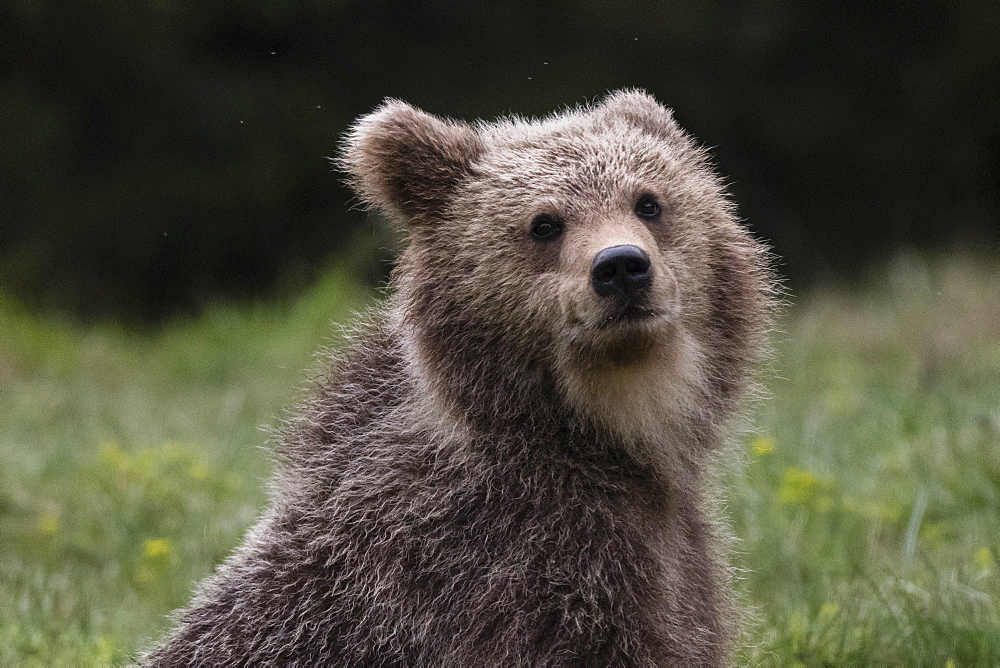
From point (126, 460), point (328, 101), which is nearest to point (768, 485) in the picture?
point (126, 460)

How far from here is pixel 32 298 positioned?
1144cm

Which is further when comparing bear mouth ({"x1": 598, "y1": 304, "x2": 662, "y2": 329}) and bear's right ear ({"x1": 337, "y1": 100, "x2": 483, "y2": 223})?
bear's right ear ({"x1": 337, "y1": 100, "x2": 483, "y2": 223})

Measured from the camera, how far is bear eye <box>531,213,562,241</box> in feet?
10.7

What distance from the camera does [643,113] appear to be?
12.2 feet

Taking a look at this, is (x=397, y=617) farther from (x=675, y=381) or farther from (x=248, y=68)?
(x=248, y=68)

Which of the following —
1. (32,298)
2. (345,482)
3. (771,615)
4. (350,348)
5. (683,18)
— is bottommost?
(32,298)

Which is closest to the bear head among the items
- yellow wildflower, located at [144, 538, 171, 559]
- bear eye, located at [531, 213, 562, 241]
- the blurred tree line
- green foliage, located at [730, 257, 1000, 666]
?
bear eye, located at [531, 213, 562, 241]

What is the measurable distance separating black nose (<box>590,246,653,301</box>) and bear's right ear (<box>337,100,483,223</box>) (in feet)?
1.97

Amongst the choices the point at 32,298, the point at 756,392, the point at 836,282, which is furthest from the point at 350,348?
the point at 836,282

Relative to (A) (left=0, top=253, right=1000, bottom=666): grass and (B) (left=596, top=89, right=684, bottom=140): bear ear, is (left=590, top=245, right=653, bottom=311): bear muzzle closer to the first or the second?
(B) (left=596, top=89, right=684, bottom=140): bear ear

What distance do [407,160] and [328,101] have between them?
8.78m

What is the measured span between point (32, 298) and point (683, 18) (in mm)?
6843

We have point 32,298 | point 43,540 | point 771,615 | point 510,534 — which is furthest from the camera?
point 32,298

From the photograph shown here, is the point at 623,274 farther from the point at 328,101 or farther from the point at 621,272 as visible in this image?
the point at 328,101
